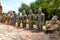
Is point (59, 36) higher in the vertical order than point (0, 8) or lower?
lower

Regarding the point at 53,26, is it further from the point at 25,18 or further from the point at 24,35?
the point at 25,18

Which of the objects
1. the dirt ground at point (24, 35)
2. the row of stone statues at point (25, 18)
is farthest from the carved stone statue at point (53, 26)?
the row of stone statues at point (25, 18)

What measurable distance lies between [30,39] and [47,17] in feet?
Answer: 50.5

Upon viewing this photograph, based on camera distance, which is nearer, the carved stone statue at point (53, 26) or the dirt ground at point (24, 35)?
the dirt ground at point (24, 35)

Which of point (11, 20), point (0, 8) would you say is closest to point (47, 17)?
point (0, 8)

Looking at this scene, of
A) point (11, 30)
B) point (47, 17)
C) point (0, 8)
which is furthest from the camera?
point (47, 17)

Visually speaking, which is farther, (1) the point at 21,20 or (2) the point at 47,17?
(2) the point at 47,17

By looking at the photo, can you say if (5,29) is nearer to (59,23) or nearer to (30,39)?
(30,39)

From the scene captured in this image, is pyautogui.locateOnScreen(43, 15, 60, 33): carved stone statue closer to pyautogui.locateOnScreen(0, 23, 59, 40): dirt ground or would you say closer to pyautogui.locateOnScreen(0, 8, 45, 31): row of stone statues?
pyautogui.locateOnScreen(0, 23, 59, 40): dirt ground

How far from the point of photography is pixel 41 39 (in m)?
9.91

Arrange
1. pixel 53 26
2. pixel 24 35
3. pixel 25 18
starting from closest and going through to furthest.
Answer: pixel 53 26
pixel 24 35
pixel 25 18

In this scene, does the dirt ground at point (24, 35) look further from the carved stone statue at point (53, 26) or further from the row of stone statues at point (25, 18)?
the row of stone statues at point (25, 18)


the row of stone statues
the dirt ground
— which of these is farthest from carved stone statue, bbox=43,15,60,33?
the row of stone statues

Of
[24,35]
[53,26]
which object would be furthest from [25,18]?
[53,26]
